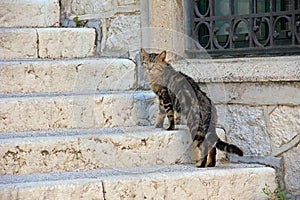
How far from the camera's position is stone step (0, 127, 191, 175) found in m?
3.35

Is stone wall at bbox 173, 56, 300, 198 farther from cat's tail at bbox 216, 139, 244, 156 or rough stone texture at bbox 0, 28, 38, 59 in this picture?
rough stone texture at bbox 0, 28, 38, 59

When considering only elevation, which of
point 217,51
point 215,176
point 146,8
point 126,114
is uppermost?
point 146,8

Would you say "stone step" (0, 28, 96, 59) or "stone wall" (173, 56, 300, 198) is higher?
"stone step" (0, 28, 96, 59)

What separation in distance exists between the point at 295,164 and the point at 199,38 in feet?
3.53

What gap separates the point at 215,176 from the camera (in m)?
3.29

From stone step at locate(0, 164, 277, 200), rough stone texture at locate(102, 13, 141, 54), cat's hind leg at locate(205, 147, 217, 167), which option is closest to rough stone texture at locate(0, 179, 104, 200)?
stone step at locate(0, 164, 277, 200)

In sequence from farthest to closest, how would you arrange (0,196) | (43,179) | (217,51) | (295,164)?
(217,51), (295,164), (43,179), (0,196)

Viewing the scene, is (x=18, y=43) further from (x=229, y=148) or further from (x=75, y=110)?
(x=229, y=148)

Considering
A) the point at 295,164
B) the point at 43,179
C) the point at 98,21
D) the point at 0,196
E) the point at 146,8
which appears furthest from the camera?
the point at 98,21

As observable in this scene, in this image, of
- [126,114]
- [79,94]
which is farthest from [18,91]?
[126,114]

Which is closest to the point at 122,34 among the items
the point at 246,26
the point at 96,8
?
the point at 96,8

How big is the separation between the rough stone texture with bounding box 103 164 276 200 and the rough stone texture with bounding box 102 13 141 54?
1.34 m

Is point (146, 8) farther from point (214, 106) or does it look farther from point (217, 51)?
point (214, 106)

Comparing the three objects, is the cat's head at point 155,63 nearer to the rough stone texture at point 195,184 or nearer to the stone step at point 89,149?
the stone step at point 89,149
